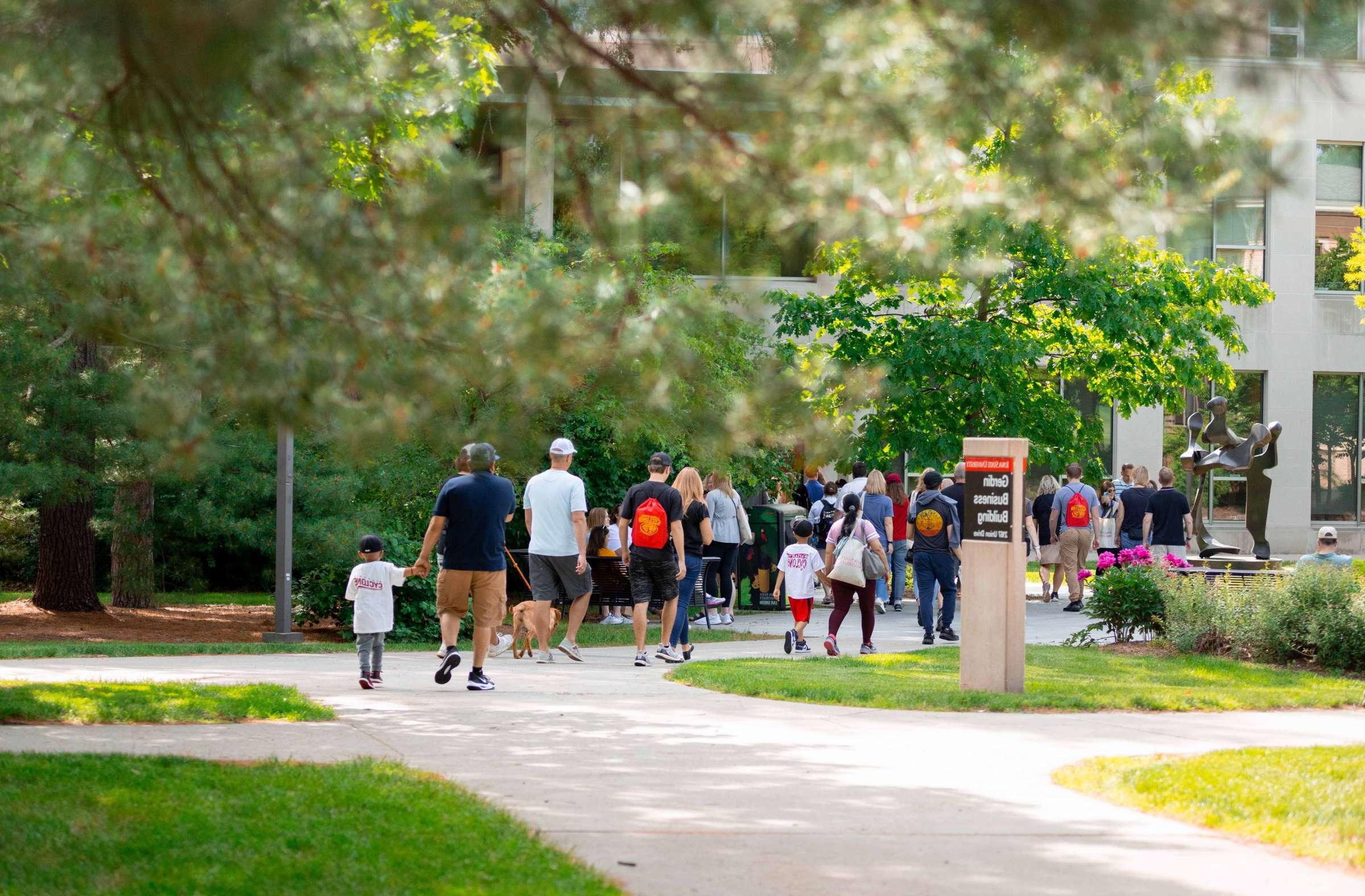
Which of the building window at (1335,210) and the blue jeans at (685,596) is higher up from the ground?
the building window at (1335,210)

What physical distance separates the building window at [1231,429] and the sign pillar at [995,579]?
24.6m

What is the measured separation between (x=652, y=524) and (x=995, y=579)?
3.08 m

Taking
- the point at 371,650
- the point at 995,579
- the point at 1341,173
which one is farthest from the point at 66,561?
the point at 1341,173

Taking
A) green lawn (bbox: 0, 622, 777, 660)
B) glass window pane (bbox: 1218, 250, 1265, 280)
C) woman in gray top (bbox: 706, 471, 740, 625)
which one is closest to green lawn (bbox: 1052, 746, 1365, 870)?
green lawn (bbox: 0, 622, 777, 660)

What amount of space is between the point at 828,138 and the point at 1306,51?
66.1 inches

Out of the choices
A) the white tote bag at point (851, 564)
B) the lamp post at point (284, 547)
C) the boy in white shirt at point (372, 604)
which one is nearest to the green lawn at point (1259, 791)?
the boy in white shirt at point (372, 604)

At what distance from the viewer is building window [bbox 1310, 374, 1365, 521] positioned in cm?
3584

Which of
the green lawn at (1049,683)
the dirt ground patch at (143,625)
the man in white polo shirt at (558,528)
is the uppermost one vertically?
the man in white polo shirt at (558,528)

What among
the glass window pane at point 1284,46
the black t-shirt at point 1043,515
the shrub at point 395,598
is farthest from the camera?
the black t-shirt at point 1043,515

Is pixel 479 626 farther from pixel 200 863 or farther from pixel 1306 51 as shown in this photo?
pixel 1306 51

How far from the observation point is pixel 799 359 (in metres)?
20.7

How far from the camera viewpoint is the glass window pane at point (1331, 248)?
35188mm

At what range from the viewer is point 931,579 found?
16328 mm

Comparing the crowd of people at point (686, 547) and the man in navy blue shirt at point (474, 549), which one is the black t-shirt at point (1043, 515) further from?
the man in navy blue shirt at point (474, 549)
